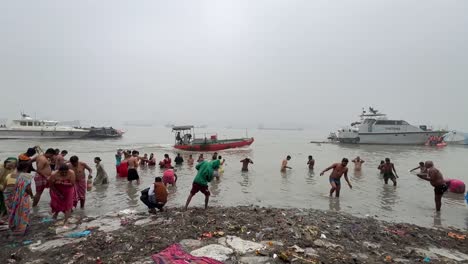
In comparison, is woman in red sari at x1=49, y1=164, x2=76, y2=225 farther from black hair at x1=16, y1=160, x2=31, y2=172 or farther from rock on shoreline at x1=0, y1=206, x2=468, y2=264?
black hair at x1=16, y1=160, x2=31, y2=172

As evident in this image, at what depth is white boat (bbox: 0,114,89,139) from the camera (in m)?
38.6

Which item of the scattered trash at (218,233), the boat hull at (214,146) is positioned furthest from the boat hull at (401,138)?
the scattered trash at (218,233)

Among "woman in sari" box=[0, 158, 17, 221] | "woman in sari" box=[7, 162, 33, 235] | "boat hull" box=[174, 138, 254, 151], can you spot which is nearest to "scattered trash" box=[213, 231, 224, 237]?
"woman in sari" box=[7, 162, 33, 235]

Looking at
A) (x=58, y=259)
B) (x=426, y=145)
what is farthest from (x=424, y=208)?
(x=426, y=145)

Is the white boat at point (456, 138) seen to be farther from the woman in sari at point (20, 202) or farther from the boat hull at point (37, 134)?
the boat hull at point (37, 134)

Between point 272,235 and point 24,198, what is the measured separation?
4834 mm

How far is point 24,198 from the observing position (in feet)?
17.3

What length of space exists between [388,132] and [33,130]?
174 ft

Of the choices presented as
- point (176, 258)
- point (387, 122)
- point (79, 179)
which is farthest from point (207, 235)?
point (387, 122)

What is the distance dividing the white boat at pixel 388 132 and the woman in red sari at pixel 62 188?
44.5 m

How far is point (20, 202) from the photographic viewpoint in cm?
526

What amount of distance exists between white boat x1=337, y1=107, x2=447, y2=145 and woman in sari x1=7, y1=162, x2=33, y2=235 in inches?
1785

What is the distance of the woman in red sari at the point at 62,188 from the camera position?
5.88 meters

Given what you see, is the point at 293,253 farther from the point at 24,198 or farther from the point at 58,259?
the point at 24,198
